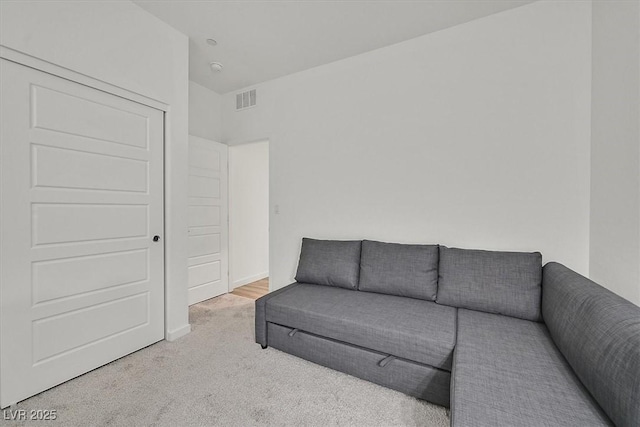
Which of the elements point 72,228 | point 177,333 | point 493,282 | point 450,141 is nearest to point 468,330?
point 493,282

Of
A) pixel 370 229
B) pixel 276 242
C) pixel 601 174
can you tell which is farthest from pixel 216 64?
pixel 601 174

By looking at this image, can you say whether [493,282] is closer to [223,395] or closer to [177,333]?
[223,395]

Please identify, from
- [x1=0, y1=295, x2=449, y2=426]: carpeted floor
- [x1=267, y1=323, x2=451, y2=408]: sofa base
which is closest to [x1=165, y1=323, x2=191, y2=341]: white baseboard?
[x1=0, y1=295, x2=449, y2=426]: carpeted floor

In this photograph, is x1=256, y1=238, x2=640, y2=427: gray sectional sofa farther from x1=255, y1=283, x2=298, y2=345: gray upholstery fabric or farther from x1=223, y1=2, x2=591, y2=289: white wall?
x1=223, y1=2, x2=591, y2=289: white wall

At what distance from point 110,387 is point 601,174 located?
349cm

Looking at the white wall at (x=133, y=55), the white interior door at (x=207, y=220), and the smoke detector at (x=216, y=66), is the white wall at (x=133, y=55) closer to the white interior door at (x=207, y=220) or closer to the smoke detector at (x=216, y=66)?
the smoke detector at (x=216, y=66)

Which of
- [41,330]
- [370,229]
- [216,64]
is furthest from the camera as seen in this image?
[216,64]

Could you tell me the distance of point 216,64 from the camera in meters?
3.00

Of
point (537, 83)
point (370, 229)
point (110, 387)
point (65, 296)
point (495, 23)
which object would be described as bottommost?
point (110, 387)

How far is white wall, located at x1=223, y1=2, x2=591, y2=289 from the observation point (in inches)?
80.4

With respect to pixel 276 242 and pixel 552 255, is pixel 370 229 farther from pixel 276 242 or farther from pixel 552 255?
pixel 552 255

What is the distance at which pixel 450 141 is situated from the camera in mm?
2389

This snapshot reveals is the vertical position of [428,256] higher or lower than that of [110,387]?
higher

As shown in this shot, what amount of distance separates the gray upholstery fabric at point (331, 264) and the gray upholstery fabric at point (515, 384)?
1032mm
